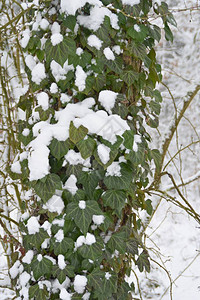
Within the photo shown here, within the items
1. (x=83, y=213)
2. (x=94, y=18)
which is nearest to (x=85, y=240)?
(x=83, y=213)

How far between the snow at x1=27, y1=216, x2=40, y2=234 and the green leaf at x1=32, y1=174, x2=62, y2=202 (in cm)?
17

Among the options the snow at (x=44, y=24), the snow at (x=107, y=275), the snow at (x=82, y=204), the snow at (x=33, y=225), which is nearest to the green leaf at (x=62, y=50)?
the snow at (x=44, y=24)

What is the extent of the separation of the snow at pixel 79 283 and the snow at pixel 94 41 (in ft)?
3.19

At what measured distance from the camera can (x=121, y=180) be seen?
150 centimetres

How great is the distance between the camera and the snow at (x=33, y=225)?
5.16 ft

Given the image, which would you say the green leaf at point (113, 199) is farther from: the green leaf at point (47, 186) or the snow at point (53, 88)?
the snow at point (53, 88)

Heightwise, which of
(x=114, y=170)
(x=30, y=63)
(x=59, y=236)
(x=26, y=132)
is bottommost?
(x=59, y=236)

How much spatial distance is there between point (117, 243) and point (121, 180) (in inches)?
Answer: 11.7

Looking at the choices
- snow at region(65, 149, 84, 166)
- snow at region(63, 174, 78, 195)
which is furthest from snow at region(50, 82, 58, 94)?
snow at region(63, 174, 78, 195)

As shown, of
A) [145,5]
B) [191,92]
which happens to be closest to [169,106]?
[191,92]

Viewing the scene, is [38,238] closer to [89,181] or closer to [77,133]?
[89,181]

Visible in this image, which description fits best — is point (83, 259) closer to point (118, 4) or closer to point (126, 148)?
point (126, 148)

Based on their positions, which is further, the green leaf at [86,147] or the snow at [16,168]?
the snow at [16,168]

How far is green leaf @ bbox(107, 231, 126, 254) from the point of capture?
158 cm
